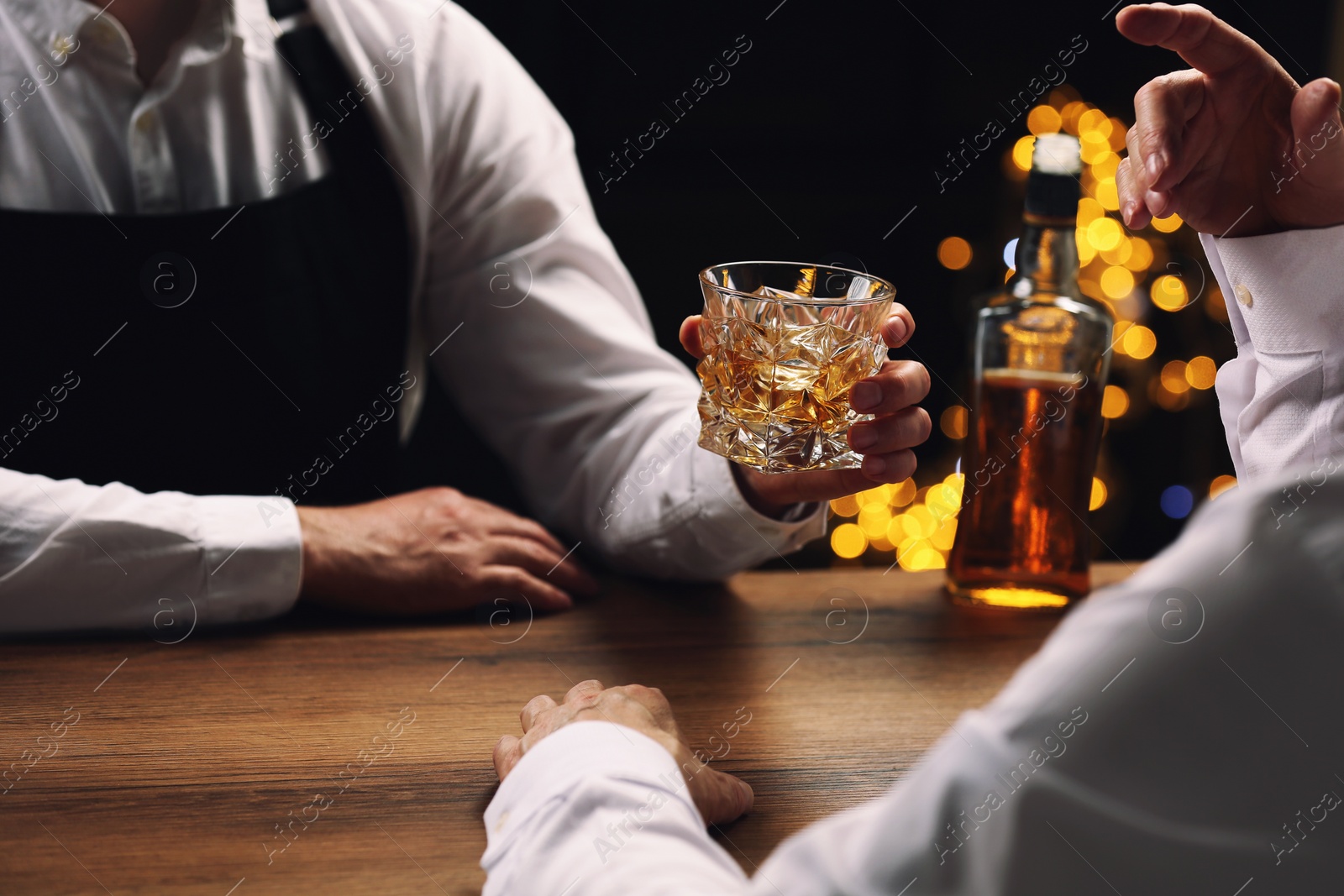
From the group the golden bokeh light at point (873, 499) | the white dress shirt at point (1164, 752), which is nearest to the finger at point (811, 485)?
the white dress shirt at point (1164, 752)

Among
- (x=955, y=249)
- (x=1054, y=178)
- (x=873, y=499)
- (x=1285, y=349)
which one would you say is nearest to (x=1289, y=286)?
(x=1285, y=349)

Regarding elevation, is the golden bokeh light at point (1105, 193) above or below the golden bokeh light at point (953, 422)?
above

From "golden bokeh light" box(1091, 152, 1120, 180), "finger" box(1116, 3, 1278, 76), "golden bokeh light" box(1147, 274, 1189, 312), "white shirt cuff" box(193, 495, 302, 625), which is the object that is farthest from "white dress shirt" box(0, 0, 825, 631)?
"golden bokeh light" box(1147, 274, 1189, 312)

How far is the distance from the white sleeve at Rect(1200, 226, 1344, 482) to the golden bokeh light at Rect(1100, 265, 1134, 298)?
1.67 m

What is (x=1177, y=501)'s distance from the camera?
278 cm

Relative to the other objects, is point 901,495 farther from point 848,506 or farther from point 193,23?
point 193,23

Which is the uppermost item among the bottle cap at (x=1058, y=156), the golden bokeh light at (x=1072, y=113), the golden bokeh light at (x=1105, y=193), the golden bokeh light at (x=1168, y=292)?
the bottle cap at (x=1058, y=156)

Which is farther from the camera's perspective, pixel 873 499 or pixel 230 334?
pixel 873 499

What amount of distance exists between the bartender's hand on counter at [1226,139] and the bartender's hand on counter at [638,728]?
1.87ft

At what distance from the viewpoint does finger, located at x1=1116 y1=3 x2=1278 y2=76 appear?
0.85 metres

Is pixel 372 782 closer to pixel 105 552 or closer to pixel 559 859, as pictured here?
pixel 559 859

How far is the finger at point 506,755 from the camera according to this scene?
76cm

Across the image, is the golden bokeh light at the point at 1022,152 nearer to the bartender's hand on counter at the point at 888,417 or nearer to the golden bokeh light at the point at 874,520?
the golden bokeh light at the point at 874,520

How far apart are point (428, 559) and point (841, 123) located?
1.80 meters
